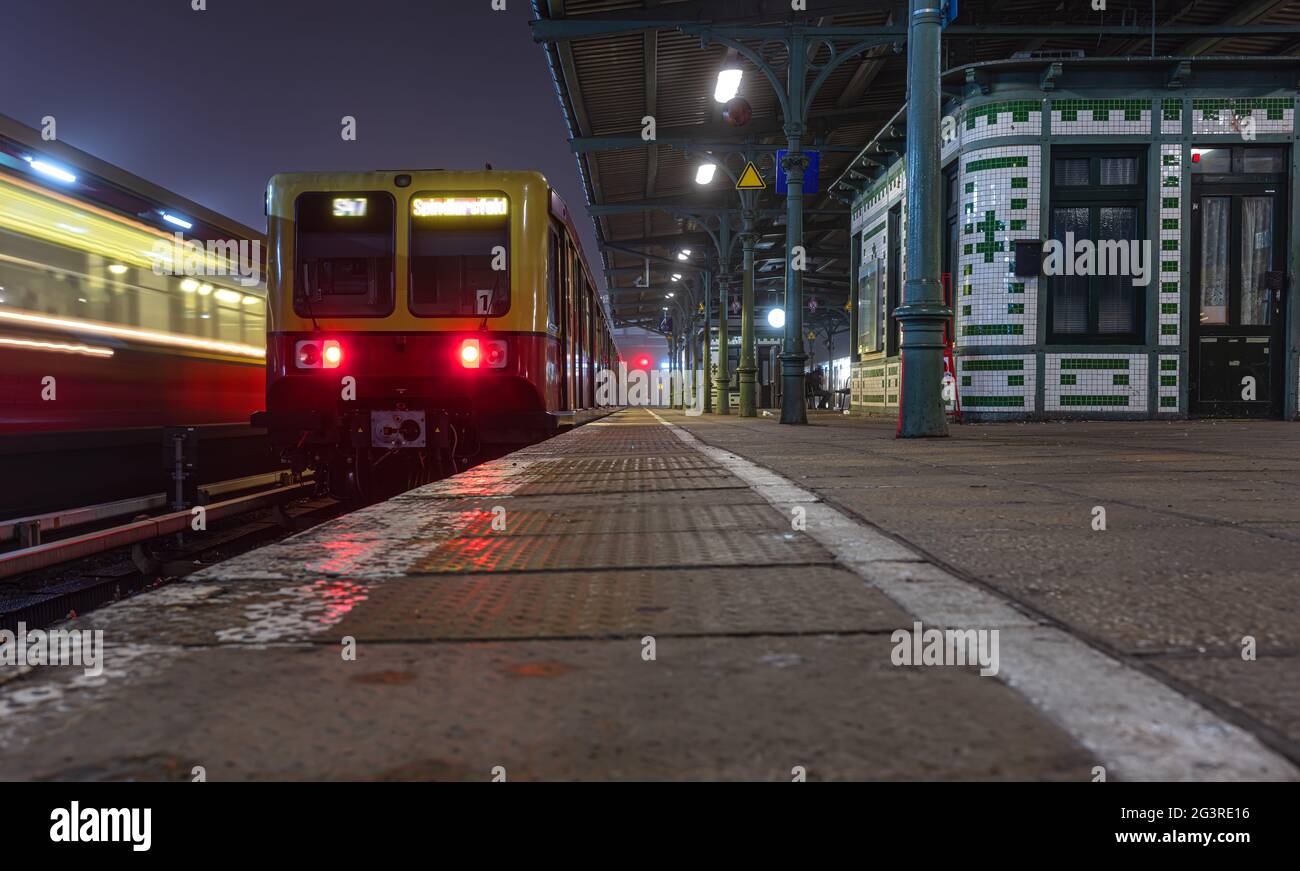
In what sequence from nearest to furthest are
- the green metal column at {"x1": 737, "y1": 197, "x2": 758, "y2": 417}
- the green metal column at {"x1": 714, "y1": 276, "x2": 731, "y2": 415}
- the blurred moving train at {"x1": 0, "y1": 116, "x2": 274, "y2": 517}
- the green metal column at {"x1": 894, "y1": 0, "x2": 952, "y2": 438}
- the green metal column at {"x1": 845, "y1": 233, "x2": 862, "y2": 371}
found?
the blurred moving train at {"x1": 0, "y1": 116, "x2": 274, "y2": 517}, the green metal column at {"x1": 894, "y1": 0, "x2": 952, "y2": 438}, the green metal column at {"x1": 737, "y1": 197, "x2": 758, "y2": 417}, the green metal column at {"x1": 845, "y1": 233, "x2": 862, "y2": 371}, the green metal column at {"x1": 714, "y1": 276, "x2": 731, "y2": 415}

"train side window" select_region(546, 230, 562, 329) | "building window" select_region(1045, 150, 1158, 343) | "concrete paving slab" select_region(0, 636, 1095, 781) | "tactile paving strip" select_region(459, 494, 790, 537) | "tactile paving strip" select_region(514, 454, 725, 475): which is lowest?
"tactile paving strip" select_region(459, 494, 790, 537)

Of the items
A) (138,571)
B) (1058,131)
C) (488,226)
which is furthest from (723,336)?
(138,571)

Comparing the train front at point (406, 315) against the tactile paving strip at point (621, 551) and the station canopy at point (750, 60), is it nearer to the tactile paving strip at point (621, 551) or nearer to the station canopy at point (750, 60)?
the tactile paving strip at point (621, 551)

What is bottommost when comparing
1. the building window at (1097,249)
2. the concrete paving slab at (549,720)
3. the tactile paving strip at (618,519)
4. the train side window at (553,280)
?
the tactile paving strip at (618,519)

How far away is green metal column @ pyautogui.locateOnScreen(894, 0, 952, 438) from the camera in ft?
25.5

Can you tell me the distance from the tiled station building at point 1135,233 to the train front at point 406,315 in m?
9.34

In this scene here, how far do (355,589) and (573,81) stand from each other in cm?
1607

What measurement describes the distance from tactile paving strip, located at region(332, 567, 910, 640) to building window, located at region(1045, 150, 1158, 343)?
13.5 meters

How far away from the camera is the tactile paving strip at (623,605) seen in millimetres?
1559

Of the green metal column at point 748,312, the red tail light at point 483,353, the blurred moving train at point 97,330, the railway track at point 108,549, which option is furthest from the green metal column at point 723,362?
the railway track at point 108,549

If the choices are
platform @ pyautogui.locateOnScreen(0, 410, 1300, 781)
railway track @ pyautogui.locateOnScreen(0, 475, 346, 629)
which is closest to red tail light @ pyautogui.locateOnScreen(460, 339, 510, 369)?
railway track @ pyautogui.locateOnScreen(0, 475, 346, 629)

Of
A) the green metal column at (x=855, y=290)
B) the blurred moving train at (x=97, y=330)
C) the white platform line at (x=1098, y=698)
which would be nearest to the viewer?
the white platform line at (x=1098, y=698)

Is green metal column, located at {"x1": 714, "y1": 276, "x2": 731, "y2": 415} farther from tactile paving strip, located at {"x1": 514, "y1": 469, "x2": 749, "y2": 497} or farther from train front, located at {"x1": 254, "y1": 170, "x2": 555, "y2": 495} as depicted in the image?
tactile paving strip, located at {"x1": 514, "y1": 469, "x2": 749, "y2": 497}

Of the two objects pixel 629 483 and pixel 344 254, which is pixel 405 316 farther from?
pixel 629 483
